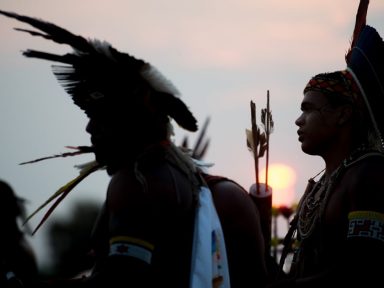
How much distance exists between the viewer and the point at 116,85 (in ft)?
13.3

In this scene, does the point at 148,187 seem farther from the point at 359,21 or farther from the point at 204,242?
the point at 359,21

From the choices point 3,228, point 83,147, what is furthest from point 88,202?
point 83,147

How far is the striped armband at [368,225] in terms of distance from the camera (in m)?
3.69

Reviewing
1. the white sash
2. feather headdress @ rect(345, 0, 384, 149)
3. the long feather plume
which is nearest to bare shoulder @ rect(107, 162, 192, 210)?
the white sash

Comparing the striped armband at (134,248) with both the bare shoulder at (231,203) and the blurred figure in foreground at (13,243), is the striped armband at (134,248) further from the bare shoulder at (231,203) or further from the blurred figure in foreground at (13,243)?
the blurred figure in foreground at (13,243)

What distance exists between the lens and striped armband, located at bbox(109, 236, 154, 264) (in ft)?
11.8

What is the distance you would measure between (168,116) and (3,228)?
9.46 feet

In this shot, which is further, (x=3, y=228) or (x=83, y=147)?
(x=3, y=228)

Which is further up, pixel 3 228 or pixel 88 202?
pixel 3 228

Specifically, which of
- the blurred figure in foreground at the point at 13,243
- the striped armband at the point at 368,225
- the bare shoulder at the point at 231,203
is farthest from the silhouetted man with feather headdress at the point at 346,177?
the blurred figure in foreground at the point at 13,243

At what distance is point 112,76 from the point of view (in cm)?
406

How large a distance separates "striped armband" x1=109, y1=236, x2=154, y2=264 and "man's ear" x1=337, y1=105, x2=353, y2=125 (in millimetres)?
1179

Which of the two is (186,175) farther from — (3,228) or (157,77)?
(3,228)

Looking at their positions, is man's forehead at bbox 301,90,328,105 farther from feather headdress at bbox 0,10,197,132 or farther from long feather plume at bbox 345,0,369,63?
feather headdress at bbox 0,10,197,132
